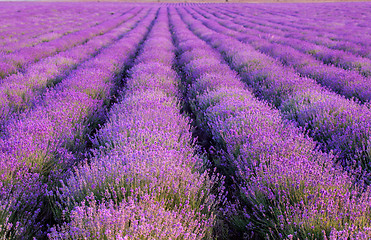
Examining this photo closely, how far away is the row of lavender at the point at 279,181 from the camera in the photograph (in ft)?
5.07

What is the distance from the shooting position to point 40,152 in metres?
2.37

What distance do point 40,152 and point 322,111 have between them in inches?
124

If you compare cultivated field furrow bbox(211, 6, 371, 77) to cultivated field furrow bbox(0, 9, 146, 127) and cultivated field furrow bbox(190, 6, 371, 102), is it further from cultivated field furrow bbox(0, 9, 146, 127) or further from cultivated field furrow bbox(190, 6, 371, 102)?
cultivated field furrow bbox(0, 9, 146, 127)

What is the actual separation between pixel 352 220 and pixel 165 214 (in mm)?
1097

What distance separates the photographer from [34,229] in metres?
1.80

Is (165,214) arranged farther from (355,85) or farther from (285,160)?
(355,85)

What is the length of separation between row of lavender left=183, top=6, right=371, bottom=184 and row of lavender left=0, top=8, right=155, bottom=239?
7.83 feet

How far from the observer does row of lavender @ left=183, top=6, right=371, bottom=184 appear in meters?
2.51

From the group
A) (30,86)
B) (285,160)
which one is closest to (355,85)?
(285,160)

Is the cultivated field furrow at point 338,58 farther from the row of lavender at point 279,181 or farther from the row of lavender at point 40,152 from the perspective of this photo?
the row of lavender at point 40,152

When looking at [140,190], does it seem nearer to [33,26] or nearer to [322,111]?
[322,111]

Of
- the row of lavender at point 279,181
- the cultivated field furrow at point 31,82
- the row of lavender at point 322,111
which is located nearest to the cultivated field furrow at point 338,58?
the row of lavender at point 322,111

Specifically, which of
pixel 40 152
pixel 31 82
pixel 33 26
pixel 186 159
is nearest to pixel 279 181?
pixel 186 159

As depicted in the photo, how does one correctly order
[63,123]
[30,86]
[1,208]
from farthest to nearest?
1. [30,86]
2. [63,123]
3. [1,208]
